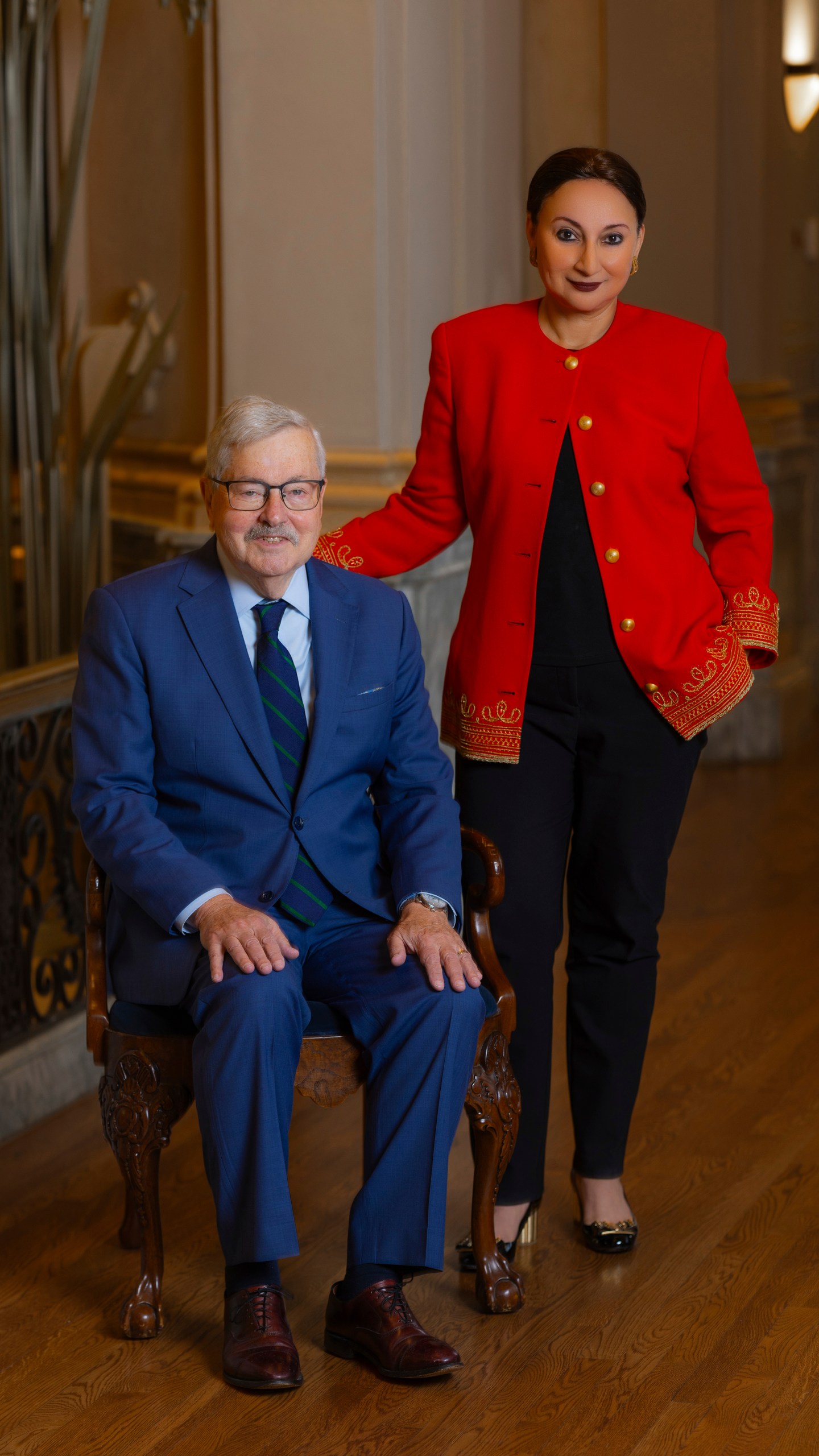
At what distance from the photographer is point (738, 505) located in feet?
8.63

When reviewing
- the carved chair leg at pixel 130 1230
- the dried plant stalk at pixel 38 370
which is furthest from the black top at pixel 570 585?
→ the dried plant stalk at pixel 38 370

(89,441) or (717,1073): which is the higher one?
(89,441)

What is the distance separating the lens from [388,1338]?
2.39m

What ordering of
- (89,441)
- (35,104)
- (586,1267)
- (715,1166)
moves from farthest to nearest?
(89,441) → (35,104) → (715,1166) → (586,1267)

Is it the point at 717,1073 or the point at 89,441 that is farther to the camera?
the point at 89,441

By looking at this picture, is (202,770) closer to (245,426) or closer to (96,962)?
(96,962)

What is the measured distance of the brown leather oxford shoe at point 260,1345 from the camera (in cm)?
235

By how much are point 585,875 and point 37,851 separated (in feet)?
4.09

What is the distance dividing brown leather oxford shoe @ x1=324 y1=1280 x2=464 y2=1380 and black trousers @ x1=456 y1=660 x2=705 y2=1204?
41cm

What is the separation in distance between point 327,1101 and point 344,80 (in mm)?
2663

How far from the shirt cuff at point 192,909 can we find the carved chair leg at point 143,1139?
0.65 ft

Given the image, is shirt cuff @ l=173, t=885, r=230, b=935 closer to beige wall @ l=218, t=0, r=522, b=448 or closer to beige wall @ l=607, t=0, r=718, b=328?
beige wall @ l=218, t=0, r=522, b=448

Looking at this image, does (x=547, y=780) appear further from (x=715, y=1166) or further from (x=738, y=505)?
(x=715, y=1166)

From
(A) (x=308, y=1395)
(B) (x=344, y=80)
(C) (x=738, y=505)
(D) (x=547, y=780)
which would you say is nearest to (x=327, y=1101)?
(A) (x=308, y=1395)
